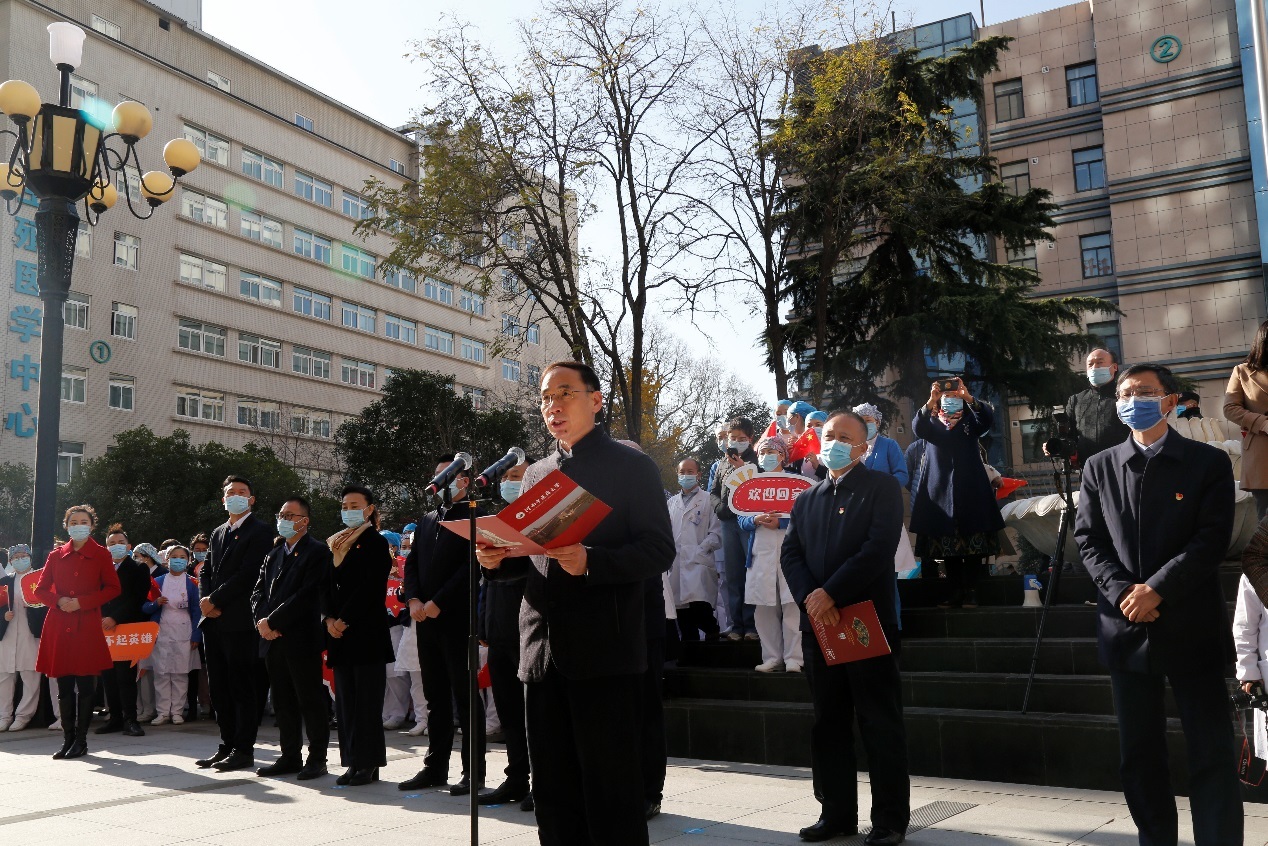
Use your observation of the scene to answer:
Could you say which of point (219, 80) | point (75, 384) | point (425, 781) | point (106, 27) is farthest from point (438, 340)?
point (425, 781)

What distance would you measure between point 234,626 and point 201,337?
4276cm

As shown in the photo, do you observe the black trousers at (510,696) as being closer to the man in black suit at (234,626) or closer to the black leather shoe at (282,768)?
A: the black leather shoe at (282,768)

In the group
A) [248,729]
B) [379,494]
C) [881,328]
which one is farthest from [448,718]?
[379,494]

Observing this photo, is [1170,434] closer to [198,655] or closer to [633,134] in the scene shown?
[198,655]

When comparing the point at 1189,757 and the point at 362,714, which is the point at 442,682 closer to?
the point at 362,714

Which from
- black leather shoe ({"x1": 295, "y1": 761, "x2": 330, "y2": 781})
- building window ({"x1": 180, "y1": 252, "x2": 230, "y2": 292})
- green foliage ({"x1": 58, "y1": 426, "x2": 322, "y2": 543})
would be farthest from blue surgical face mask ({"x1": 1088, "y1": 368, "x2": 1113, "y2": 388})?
building window ({"x1": 180, "y1": 252, "x2": 230, "y2": 292})

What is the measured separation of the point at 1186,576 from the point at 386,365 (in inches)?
2250

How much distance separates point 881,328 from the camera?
79.9 ft

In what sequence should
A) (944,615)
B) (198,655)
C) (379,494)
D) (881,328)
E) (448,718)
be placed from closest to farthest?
(448,718), (944,615), (198,655), (881,328), (379,494)

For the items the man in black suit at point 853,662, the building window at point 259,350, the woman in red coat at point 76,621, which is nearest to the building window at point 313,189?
the building window at point 259,350

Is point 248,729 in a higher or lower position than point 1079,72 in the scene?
lower

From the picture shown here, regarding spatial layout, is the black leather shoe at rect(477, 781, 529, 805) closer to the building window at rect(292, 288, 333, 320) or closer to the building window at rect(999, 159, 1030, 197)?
the building window at rect(999, 159, 1030, 197)

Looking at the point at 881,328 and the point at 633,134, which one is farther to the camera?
the point at 881,328

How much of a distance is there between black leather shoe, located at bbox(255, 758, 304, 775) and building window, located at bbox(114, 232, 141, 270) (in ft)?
134
